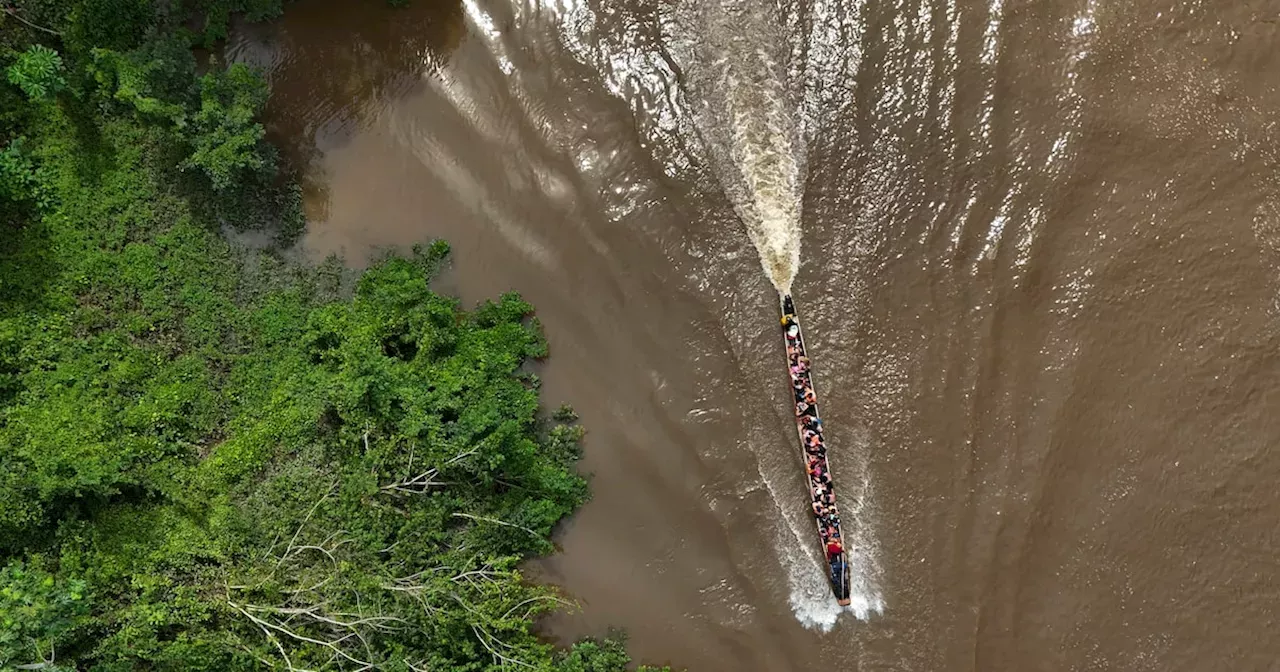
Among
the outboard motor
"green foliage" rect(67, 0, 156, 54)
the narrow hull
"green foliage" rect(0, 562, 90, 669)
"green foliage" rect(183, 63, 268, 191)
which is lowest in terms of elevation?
"green foliage" rect(0, 562, 90, 669)

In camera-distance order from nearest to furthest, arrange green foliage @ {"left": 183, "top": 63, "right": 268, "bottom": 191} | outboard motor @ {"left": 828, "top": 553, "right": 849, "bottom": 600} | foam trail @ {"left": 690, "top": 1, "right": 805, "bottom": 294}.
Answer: outboard motor @ {"left": 828, "top": 553, "right": 849, "bottom": 600} → green foliage @ {"left": 183, "top": 63, "right": 268, "bottom": 191} → foam trail @ {"left": 690, "top": 1, "right": 805, "bottom": 294}

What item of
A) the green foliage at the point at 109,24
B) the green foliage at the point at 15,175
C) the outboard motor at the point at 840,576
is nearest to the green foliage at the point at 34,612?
the green foliage at the point at 15,175

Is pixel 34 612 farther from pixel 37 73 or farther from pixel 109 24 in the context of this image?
pixel 109 24

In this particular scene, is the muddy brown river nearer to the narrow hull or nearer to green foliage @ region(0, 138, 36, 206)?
the narrow hull

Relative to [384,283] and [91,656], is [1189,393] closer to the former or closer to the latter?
[384,283]

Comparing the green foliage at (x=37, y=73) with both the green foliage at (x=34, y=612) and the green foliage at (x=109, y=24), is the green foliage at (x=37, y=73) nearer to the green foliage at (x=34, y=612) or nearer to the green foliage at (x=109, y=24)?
the green foliage at (x=109, y=24)

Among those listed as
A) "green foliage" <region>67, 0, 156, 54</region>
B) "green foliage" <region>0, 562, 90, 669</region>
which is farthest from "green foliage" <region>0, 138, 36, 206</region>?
"green foliage" <region>0, 562, 90, 669</region>

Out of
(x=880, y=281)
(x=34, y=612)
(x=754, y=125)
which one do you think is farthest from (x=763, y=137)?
(x=34, y=612)
